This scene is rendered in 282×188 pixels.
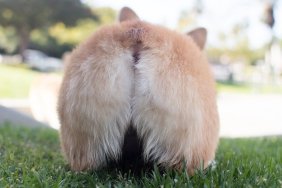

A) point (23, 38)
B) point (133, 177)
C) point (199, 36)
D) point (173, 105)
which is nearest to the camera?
point (173, 105)

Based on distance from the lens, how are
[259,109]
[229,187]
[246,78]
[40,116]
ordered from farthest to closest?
[246,78], [259,109], [40,116], [229,187]

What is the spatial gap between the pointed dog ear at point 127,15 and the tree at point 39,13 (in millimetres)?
30828

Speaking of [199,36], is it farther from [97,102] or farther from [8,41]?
[8,41]

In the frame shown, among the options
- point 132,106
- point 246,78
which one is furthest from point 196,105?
point 246,78

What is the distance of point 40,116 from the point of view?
27.2ft

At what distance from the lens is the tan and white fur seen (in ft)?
7.84

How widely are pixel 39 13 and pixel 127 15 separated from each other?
3098 centimetres

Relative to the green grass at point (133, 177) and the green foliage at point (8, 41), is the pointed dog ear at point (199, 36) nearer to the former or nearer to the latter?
the green grass at point (133, 177)

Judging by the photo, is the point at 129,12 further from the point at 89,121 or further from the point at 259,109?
the point at 259,109

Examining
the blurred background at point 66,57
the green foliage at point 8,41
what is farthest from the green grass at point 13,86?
the green foliage at point 8,41

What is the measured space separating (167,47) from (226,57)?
50.7 m

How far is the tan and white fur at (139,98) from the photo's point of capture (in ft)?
7.84

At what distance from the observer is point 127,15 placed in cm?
366

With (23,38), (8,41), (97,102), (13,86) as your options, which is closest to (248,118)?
(13,86)
